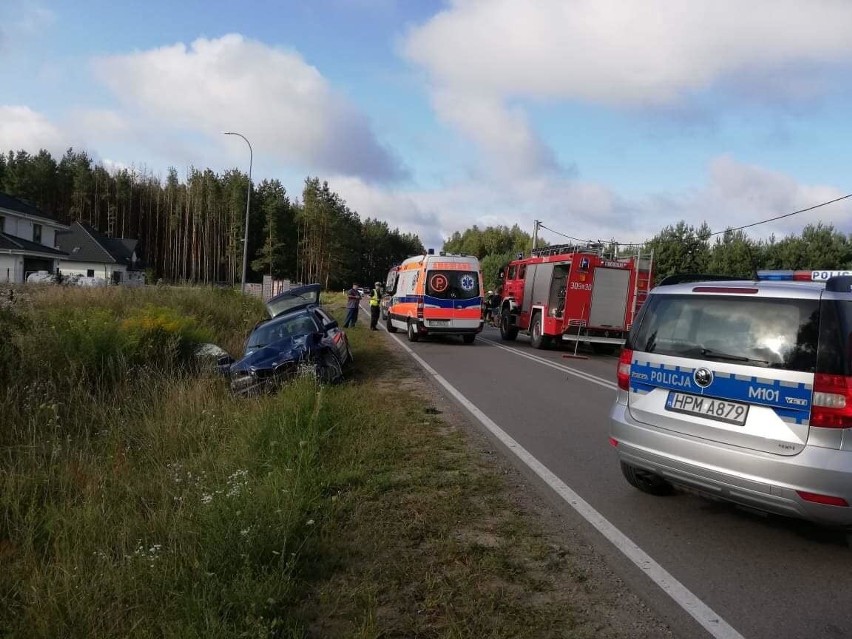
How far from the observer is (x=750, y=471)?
3.95 m

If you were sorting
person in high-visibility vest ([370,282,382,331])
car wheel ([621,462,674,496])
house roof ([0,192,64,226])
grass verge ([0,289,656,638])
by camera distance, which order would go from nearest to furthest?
1. grass verge ([0,289,656,638])
2. car wheel ([621,462,674,496])
3. person in high-visibility vest ([370,282,382,331])
4. house roof ([0,192,64,226])

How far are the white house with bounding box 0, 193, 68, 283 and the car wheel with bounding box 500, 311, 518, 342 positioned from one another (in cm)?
2732

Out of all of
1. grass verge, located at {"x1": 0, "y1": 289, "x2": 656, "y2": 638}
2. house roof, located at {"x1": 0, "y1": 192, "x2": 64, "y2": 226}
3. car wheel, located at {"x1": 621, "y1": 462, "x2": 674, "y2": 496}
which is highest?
house roof, located at {"x1": 0, "y1": 192, "x2": 64, "y2": 226}

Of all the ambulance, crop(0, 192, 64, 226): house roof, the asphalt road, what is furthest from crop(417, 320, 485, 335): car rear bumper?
crop(0, 192, 64, 226): house roof

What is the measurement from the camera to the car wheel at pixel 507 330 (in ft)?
71.2

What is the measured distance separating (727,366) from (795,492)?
2.94ft

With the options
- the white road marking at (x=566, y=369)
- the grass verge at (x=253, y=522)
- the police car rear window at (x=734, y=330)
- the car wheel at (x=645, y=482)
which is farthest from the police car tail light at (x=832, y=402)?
the white road marking at (x=566, y=369)

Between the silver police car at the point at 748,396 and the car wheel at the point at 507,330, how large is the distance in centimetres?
1673

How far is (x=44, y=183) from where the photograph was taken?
67.4 m

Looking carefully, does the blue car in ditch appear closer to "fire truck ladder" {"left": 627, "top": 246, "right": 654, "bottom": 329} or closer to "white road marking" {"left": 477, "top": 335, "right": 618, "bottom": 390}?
"white road marking" {"left": 477, "top": 335, "right": 618, "bottom": 390}

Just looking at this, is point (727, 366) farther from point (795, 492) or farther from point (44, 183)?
point (44, 183)

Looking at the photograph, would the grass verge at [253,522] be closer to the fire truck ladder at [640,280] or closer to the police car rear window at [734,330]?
the police car rear window at [734,330]

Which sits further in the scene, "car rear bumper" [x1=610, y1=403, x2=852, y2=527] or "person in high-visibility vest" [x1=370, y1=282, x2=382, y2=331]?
"person in high-visibility vest" [x1=370, y1=282, x2=382, y2=331]

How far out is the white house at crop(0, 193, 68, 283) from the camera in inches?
1369
